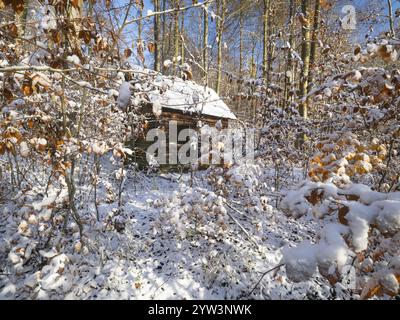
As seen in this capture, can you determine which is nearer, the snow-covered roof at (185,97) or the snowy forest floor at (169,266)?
the snow-covered roof at (185,97)

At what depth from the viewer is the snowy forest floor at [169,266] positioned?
342 cm

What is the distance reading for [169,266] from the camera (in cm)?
409

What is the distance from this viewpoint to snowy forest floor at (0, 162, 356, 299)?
3418 millimetres

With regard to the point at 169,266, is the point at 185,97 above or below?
above

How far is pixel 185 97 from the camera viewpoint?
24.7ft

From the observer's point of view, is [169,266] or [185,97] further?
[185,97]

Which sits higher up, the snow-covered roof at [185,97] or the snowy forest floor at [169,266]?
the snow-covered roof at [185,97]

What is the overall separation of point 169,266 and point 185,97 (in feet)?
17.2

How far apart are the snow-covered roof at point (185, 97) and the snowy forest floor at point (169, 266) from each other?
6.47ft

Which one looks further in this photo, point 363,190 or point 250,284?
point 250,284
